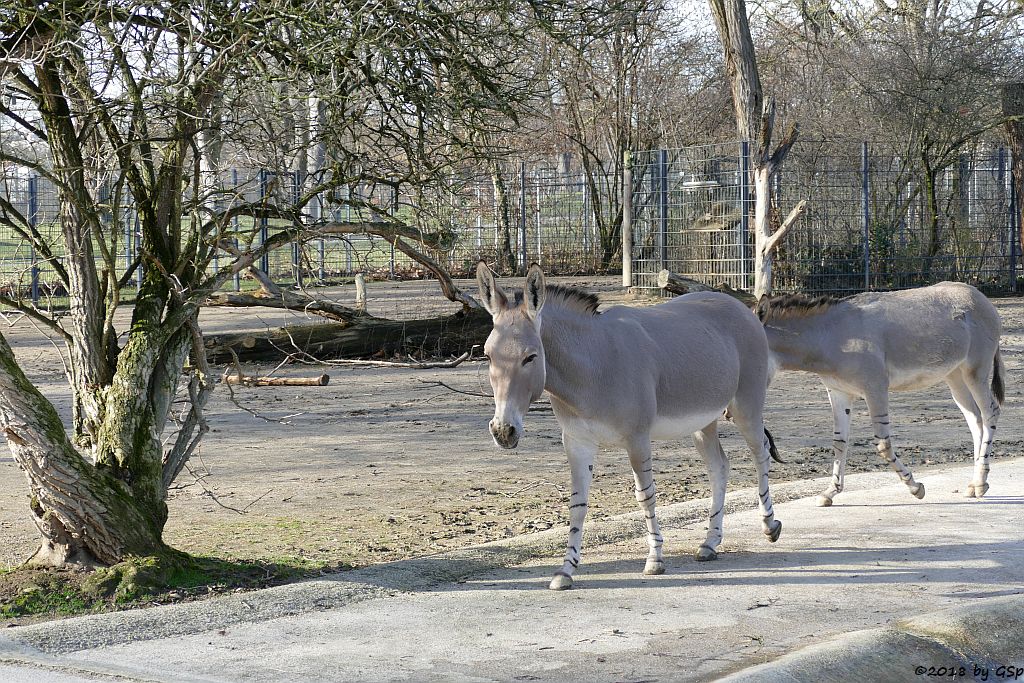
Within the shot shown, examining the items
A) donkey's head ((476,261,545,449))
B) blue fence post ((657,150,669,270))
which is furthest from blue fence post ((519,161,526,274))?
donkey's head ((476,261,545,449))

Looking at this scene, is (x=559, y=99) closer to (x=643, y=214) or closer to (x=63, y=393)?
(x=643, y=214)

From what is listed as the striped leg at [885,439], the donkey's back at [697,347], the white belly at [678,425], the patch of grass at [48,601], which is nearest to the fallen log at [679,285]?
the striped leg at [885,439]

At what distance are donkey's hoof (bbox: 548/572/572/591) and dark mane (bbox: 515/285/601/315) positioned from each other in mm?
1473

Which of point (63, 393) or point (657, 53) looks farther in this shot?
point (657, 53)

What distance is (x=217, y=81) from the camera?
6.56 meters

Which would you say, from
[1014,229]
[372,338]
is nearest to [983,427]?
[372,338]

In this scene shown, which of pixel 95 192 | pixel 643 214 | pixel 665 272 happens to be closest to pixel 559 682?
pixel 95 192

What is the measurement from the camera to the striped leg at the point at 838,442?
27.6ft

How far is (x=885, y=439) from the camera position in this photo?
27.6ft

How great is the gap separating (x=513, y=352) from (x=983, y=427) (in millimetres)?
4607

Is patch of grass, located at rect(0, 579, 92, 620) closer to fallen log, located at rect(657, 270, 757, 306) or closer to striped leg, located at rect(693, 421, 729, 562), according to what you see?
striped leg, located at rect(693, 421, 729, 562)

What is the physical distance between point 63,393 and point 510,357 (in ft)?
31.6

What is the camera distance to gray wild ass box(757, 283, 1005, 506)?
8680 millimetres

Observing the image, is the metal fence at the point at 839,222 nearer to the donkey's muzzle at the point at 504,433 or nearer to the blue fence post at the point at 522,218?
the blue fence post at the point at 522,218
